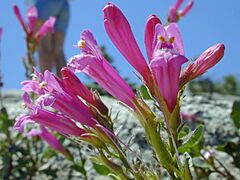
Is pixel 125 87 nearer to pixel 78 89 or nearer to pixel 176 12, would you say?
pixel 78 89

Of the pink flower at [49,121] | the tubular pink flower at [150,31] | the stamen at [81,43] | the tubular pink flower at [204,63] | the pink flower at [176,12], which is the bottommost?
the tubular pink flower at [204,63]

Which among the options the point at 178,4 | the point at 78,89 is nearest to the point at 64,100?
the point at 78,89

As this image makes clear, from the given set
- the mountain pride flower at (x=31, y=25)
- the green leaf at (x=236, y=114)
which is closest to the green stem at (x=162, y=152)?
the green leaf at (x=236, y=114)

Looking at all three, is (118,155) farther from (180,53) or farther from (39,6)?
(39,6)

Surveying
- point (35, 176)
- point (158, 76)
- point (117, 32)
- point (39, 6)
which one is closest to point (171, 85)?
point (158, 76)

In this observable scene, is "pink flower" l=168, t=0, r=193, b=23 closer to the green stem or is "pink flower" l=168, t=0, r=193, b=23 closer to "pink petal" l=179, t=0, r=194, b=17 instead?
"pink petal" l=179, t=0, r=194, b=17

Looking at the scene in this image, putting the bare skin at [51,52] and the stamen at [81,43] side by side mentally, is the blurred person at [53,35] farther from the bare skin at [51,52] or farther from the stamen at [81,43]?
the stamen at [81,43]

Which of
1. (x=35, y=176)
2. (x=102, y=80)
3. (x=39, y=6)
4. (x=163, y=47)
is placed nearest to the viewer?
(x=163, y=47)
